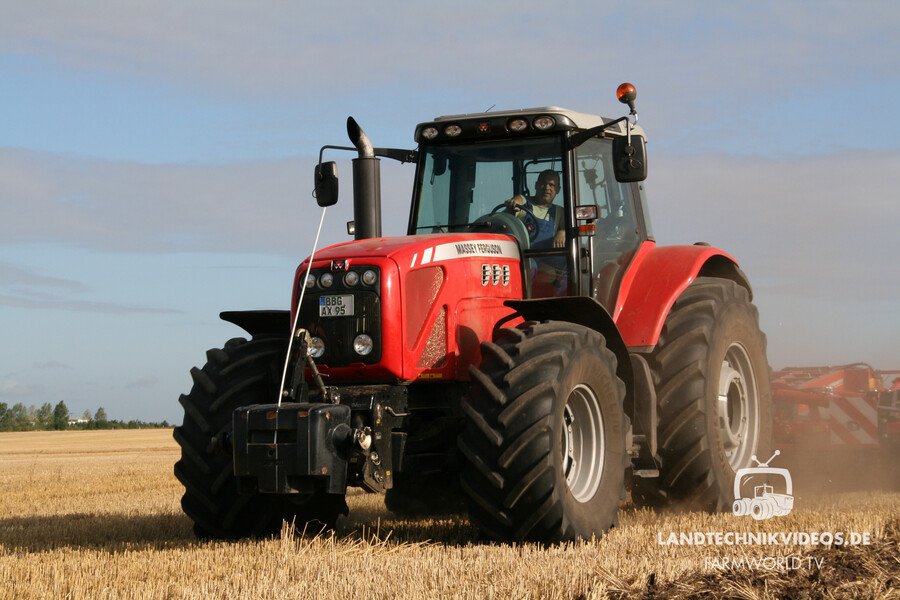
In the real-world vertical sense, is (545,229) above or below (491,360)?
above

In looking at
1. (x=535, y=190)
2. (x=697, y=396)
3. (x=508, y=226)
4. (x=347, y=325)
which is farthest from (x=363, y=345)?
(x=697, y=396)

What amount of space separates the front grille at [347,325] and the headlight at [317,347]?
2 cm

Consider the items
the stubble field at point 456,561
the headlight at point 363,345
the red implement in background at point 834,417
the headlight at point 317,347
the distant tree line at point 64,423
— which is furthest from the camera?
the distant tree line at point 64,423

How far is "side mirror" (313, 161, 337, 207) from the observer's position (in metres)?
7.42

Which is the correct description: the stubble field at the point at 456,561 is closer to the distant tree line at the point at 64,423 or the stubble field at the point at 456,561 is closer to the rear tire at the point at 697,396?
the rear tire at the point at 697,396

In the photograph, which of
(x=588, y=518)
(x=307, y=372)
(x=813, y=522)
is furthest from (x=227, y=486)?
(x=813, y=522)

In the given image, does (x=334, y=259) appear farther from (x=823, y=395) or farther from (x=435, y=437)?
(x=823, y=395)

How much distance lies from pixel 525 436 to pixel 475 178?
8.02ft

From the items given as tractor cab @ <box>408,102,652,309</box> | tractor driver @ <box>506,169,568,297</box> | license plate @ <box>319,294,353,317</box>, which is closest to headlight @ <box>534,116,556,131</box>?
tractor cab @ <box>408,102,652,309</box>

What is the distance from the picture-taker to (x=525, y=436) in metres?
6.00

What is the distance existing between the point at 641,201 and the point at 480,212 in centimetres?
158

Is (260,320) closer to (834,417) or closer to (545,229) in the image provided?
(545,229)

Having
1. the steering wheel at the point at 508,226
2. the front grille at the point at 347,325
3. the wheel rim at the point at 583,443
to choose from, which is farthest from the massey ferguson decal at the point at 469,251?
the wheel rim at the point at 583,443

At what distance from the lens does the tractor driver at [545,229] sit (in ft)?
24.7
